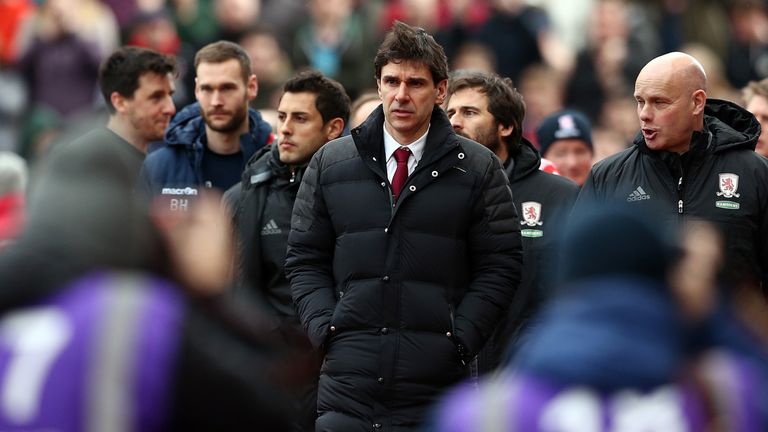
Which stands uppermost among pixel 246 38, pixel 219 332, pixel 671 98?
pixel 246 38

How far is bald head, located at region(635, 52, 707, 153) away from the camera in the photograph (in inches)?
347

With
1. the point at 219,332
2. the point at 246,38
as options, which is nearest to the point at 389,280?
the point at 219,332

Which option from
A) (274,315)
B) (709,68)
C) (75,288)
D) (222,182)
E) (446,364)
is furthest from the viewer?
(709,68)

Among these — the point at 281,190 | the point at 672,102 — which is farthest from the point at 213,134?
the point at 672,102

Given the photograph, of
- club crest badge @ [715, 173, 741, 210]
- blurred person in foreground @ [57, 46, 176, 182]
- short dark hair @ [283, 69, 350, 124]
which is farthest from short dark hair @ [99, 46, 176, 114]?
club crest badge @ [715, 173, 741, 210]

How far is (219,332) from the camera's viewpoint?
445 centimetres

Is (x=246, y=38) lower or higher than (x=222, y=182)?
higher

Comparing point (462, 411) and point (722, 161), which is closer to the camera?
point (462, 411)

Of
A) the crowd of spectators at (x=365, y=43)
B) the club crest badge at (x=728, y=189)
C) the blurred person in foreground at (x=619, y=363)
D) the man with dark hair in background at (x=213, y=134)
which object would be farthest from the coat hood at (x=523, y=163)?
the crowd of spectators at (x=365, y=43)

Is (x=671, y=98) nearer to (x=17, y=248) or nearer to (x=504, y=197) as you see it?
(x=504, y=197)

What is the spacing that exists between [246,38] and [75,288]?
13341 mm

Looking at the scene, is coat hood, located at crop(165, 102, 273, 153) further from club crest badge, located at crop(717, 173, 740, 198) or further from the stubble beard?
club crest badge, located at crop(717, 173, 740, 198)

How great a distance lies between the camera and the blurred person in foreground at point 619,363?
424 cm

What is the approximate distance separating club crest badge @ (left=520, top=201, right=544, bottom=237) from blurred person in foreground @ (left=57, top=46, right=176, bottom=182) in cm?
296
